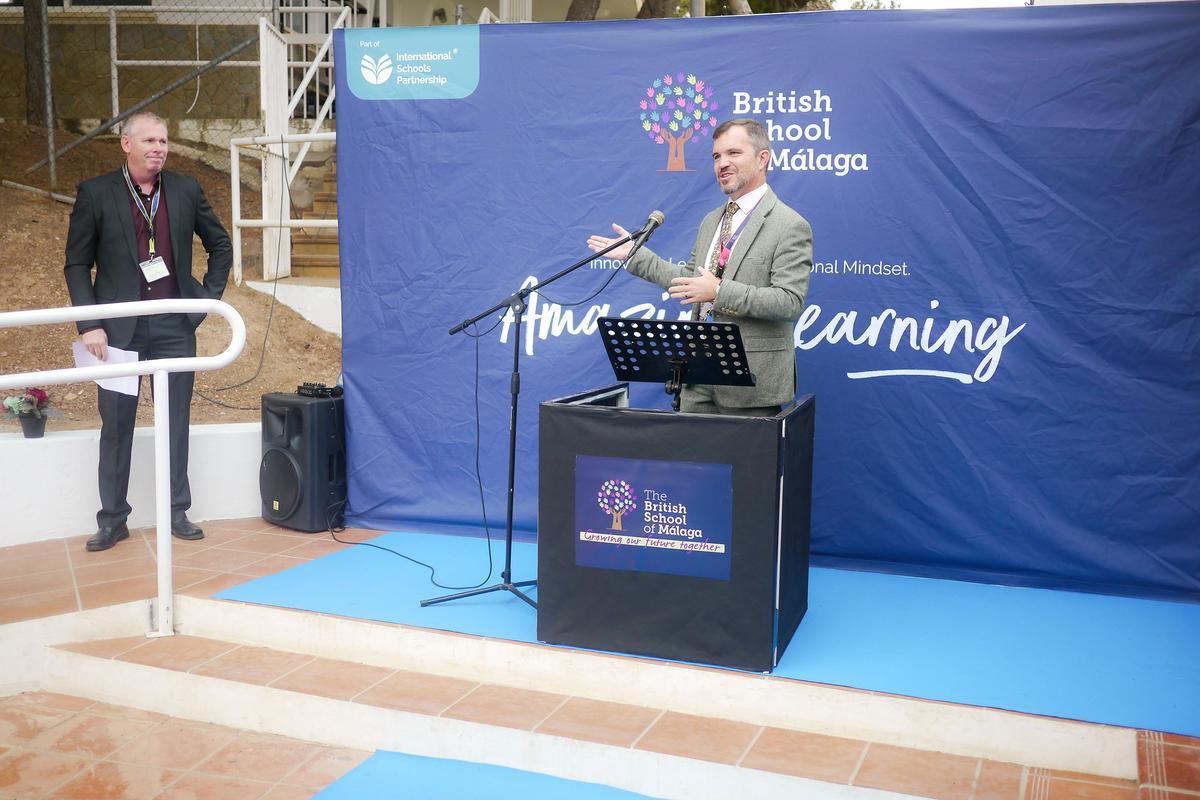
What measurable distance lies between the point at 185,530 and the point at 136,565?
41 cm

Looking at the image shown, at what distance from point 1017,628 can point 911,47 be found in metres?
2.26

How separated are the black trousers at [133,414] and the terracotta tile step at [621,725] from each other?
0.96 metres

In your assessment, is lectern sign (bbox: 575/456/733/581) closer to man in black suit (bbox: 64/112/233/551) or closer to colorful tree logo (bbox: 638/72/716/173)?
colorful tree logo (bbox: 638/72/716/173)

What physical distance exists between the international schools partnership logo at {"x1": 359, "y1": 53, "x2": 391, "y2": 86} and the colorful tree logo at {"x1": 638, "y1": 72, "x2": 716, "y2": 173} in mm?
1241

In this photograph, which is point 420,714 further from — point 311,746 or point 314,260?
point 314,260

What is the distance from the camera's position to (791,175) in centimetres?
440

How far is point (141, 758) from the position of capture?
3234 millimetres

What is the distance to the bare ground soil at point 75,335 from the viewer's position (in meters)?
6.98

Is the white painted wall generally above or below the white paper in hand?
below

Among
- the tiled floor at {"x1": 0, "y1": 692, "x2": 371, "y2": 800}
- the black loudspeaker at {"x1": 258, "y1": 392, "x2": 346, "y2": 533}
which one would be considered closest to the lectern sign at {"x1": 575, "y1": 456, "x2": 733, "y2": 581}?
the tiled floor at {"x1": 0, "y1": 692, "x2": 371, "y2": 800}

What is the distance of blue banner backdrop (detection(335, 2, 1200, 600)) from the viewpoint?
13.2 ft

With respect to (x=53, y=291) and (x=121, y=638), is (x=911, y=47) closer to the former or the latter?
(x=121, y=638)

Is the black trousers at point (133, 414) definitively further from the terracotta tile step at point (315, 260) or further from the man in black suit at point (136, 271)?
the terracotta tile step at point (315, 260)

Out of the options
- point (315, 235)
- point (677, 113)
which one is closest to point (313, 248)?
point (315, 235)
